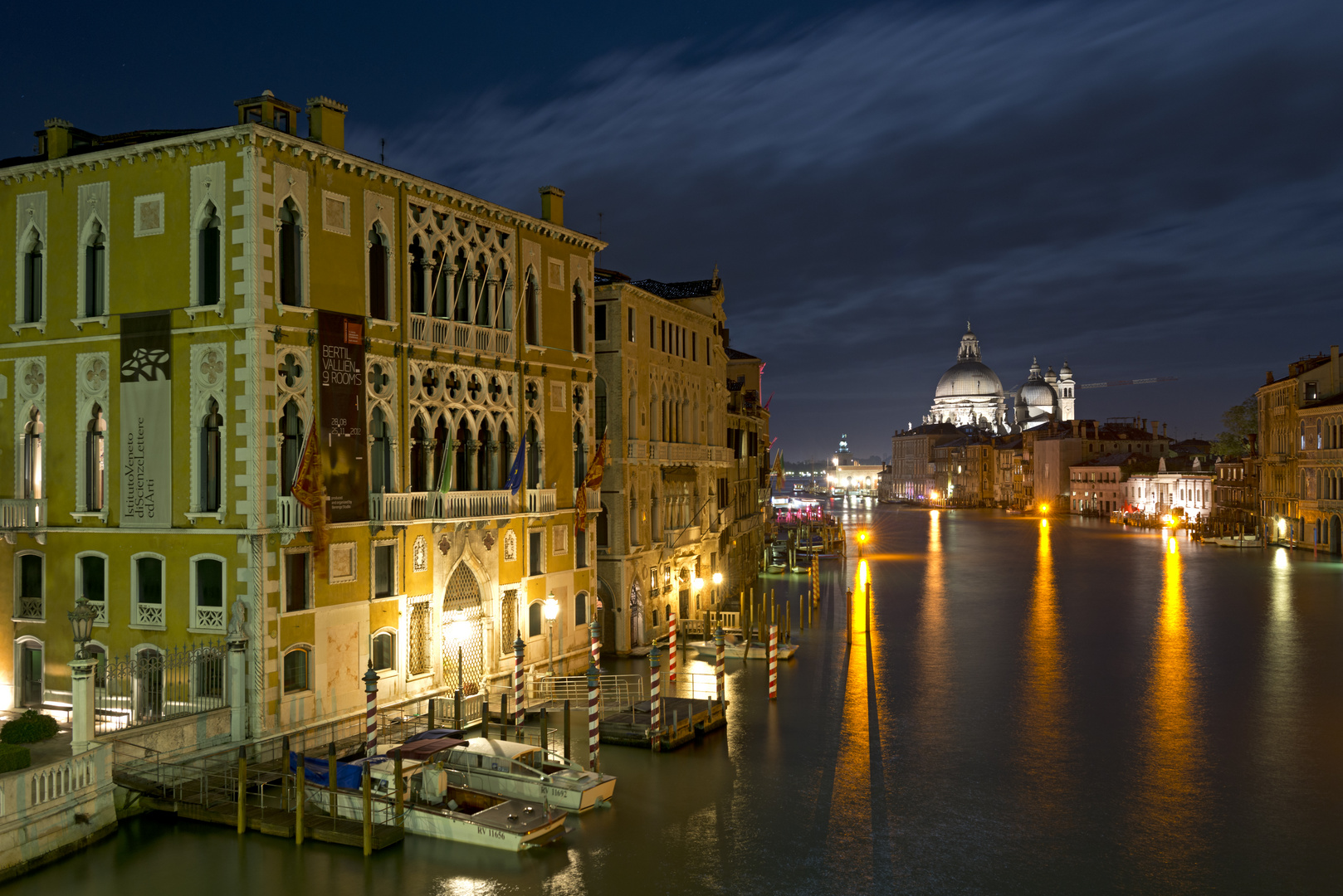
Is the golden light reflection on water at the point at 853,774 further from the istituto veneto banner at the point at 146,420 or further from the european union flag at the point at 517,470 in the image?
the istituto veneto banner at the point at 146,420

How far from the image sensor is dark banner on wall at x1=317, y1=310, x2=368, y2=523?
22.7 meters

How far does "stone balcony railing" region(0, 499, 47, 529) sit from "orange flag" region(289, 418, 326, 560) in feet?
19.7

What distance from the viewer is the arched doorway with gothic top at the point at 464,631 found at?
2631 centimetres

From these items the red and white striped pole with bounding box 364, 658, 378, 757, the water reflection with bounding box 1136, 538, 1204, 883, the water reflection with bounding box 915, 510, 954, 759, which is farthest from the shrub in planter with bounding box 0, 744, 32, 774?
the water reflection with bounding box 1136, 538, 1204, 883

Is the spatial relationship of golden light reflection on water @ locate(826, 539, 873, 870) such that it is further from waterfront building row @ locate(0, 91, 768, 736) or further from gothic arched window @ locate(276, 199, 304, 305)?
gothic arched window @ locate(276, 199, 304, 305)

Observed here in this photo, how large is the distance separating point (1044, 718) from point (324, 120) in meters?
22.1

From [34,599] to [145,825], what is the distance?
7.56 metres

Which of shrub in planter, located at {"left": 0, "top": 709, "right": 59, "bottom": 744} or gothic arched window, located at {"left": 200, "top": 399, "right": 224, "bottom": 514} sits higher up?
gothic arched window, located at {"left": 200, "top": 399, "right": 224, "bottom": 514}

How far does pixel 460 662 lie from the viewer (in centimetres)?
2648

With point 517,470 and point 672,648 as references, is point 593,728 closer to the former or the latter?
point 517,470

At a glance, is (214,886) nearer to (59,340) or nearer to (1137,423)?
(59,340)

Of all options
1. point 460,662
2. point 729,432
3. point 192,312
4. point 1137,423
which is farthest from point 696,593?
point 1137,423

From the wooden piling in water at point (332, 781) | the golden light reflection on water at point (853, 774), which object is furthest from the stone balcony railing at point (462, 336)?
the golden light reflection on water at point (853, 774)

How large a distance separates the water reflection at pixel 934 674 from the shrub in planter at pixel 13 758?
682 inches
